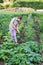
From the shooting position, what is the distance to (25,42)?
10547mm

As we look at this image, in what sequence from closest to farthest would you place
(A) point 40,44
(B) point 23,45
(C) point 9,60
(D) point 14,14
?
(C) point 9,60
(B) point 23,45
(A) point 40,44
(D) point 14,14

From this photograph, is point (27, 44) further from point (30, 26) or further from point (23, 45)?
point (30, 26)

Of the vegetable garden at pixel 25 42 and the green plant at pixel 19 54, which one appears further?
the vegetable garden at pixel 25 42

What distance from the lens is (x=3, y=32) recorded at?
11.3 meters

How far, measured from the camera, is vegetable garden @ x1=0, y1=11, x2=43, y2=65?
8.90 meters

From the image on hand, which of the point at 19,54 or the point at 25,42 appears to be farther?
the point at 25,42

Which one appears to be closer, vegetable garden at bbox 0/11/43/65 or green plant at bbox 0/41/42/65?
green plant at bbox 0/41/42/65

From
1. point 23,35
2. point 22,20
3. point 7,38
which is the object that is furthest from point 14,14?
point 7,38

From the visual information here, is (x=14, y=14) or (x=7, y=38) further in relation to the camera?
(x=14, y=14)

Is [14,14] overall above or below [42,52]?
above

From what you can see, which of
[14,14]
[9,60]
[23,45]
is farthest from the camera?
[14,14]

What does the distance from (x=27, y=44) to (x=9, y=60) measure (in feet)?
4.63

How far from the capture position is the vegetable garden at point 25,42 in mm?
8898

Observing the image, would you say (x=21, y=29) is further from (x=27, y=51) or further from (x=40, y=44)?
(x=27, y=51)
